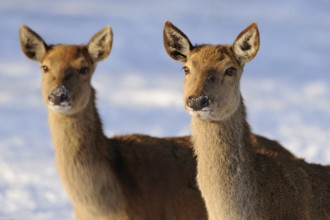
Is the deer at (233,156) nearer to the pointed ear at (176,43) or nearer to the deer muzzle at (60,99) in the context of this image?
the pointed ear at (176,43)

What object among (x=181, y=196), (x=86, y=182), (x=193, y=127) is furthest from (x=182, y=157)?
(x=193, y=127)

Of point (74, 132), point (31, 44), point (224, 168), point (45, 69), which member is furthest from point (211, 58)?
point (31, 44)

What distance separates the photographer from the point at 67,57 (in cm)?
1365

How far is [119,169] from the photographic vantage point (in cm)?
1392

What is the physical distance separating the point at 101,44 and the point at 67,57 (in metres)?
0.82

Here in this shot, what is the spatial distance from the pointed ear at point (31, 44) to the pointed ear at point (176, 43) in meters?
2.82

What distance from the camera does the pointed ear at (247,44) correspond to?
1184 centimetres

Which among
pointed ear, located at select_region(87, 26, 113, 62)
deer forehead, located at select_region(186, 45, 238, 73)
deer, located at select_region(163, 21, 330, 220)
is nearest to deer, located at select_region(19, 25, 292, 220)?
pointed ear, located at select_region(87, 26, 113, 62)

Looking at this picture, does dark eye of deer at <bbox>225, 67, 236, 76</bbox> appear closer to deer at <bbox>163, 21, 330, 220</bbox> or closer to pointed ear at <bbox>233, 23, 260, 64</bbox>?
deer at <bbox>163, 21, 330, 220</bbox>

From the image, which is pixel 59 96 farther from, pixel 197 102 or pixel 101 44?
pixel 197 102

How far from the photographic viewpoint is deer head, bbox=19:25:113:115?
42.3ft

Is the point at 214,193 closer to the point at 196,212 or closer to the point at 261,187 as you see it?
the point at 261,187

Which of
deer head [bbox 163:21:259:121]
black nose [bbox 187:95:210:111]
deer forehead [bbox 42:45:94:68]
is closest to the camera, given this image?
black nose [bbox 187:95:210:111]

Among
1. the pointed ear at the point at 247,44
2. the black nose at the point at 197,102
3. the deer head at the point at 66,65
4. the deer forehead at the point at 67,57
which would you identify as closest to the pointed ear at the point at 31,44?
the deer head at the point at 66,65
